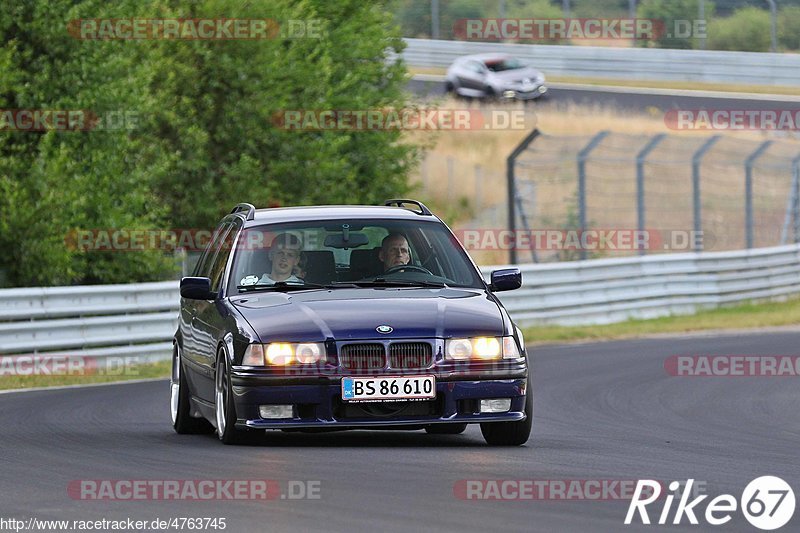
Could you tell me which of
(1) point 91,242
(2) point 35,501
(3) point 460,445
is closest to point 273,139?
(1) point 91,242

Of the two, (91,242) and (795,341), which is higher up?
(91,242)

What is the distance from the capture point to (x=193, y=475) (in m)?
9.02

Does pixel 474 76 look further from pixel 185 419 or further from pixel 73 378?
pixel 185 419

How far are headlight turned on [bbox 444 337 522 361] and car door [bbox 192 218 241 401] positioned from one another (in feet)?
4.79

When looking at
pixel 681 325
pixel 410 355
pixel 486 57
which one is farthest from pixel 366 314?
pixel 486 57

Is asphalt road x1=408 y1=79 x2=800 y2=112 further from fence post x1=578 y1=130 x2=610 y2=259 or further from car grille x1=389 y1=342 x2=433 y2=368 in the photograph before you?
car grille x1=389 y1=342 x2=433 y2=368

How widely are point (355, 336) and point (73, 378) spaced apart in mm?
9573

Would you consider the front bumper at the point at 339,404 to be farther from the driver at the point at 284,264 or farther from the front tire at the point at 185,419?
the front tire at the point at 185,419

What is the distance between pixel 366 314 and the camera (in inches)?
404

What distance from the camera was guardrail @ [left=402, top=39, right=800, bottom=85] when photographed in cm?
4722

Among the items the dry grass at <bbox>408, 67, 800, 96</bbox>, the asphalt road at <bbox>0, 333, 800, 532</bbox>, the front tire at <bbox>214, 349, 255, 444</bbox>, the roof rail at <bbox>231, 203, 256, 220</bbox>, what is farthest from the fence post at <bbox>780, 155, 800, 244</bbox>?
the front tire at <bbox>214, 349, 255, 444</bbox>

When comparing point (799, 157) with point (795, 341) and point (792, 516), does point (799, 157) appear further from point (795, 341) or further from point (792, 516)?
point (792, 516)

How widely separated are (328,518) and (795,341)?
53.6 ft

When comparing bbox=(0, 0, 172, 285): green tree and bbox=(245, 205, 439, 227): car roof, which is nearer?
bbox=(245, 205, 439, 227): car roof
